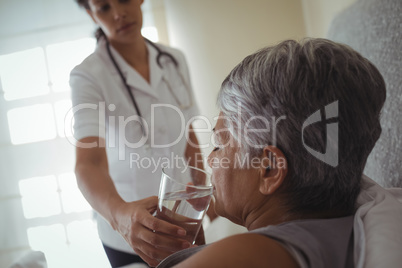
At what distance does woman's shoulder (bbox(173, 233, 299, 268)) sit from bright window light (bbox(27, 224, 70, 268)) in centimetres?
53

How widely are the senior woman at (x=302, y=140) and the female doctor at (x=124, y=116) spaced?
1.14 ft

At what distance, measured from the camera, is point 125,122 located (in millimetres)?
1190

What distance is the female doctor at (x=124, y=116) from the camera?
A: 1.02 meters

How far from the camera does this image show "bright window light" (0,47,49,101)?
1.21m

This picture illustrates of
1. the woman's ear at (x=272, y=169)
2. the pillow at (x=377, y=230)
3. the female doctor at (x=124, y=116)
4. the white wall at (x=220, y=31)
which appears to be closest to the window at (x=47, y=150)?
the female doctor at (x=124, y=116)

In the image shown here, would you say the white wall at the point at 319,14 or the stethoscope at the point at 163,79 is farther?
the white wall at the point at 319,14

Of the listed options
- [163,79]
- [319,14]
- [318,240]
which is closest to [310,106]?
[318,240]

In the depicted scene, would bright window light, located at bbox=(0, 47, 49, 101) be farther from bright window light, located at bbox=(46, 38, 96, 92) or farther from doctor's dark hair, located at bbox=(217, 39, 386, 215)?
doctor's dark hair, located at bbox=(217, 39, 386, 215)

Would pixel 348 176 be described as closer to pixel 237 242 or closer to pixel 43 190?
pixel 237 242

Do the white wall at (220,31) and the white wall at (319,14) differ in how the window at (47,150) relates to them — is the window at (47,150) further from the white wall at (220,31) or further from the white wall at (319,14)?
the white wall at (319,14)

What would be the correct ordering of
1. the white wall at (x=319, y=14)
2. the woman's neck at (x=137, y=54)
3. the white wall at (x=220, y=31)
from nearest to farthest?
1. the woman's neck at (x=137, y=54)
2. the white wall at (x=319, y=14)
3. the white wall at (x=220, y=31)

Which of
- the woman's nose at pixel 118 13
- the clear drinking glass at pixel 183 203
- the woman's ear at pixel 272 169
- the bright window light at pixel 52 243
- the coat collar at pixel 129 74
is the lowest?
the bright window light at pixel 52 243

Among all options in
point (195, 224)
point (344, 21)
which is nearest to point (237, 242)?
point (195, 224)

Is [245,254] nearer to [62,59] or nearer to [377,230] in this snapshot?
[377,230]
